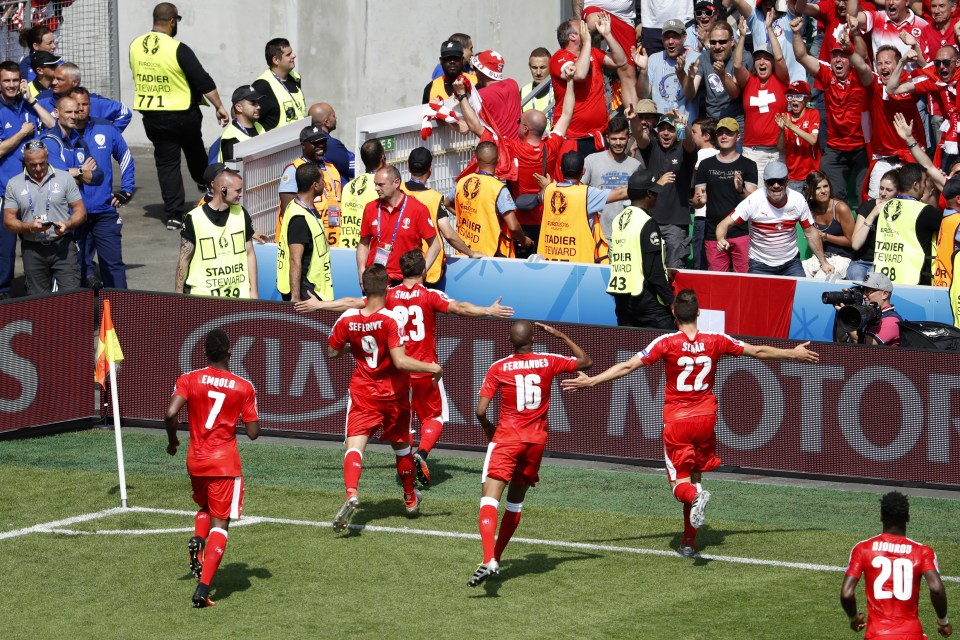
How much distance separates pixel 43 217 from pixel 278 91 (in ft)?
13.9

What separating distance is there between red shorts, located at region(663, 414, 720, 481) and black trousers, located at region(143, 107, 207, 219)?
11.0 metres

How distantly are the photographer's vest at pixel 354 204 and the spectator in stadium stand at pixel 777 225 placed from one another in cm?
400

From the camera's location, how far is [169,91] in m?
20.0

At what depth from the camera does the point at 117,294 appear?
50.2ft

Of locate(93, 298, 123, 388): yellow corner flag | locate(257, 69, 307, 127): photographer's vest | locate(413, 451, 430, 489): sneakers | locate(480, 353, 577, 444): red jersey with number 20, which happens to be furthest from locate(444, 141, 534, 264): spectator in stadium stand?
locate(480, 353, 577, 444): red jersey with number 20

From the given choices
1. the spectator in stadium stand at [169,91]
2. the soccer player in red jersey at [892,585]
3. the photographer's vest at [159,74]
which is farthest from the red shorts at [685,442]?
the photographer's vest at [159,74]

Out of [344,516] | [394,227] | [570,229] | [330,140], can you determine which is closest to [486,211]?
[570,229]

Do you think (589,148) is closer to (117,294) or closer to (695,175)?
(695,175)

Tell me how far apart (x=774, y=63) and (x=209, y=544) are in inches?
438

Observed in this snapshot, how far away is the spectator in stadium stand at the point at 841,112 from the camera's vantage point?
18266 millimetres

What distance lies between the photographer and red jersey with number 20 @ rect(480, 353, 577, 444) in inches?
410

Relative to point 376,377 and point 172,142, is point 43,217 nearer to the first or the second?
point 172,142

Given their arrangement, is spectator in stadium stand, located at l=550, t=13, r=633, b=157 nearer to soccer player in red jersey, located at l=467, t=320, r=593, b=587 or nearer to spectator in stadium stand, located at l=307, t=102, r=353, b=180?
spectator in stadium stand, located at l=307, t=102, r=353, b=180

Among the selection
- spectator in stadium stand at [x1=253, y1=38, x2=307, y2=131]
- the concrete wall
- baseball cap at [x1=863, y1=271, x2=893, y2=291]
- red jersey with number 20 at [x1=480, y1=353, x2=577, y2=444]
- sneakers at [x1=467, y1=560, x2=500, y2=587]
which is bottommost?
sneakers at [x1=467, y1=560, x2=500, y2=587]
